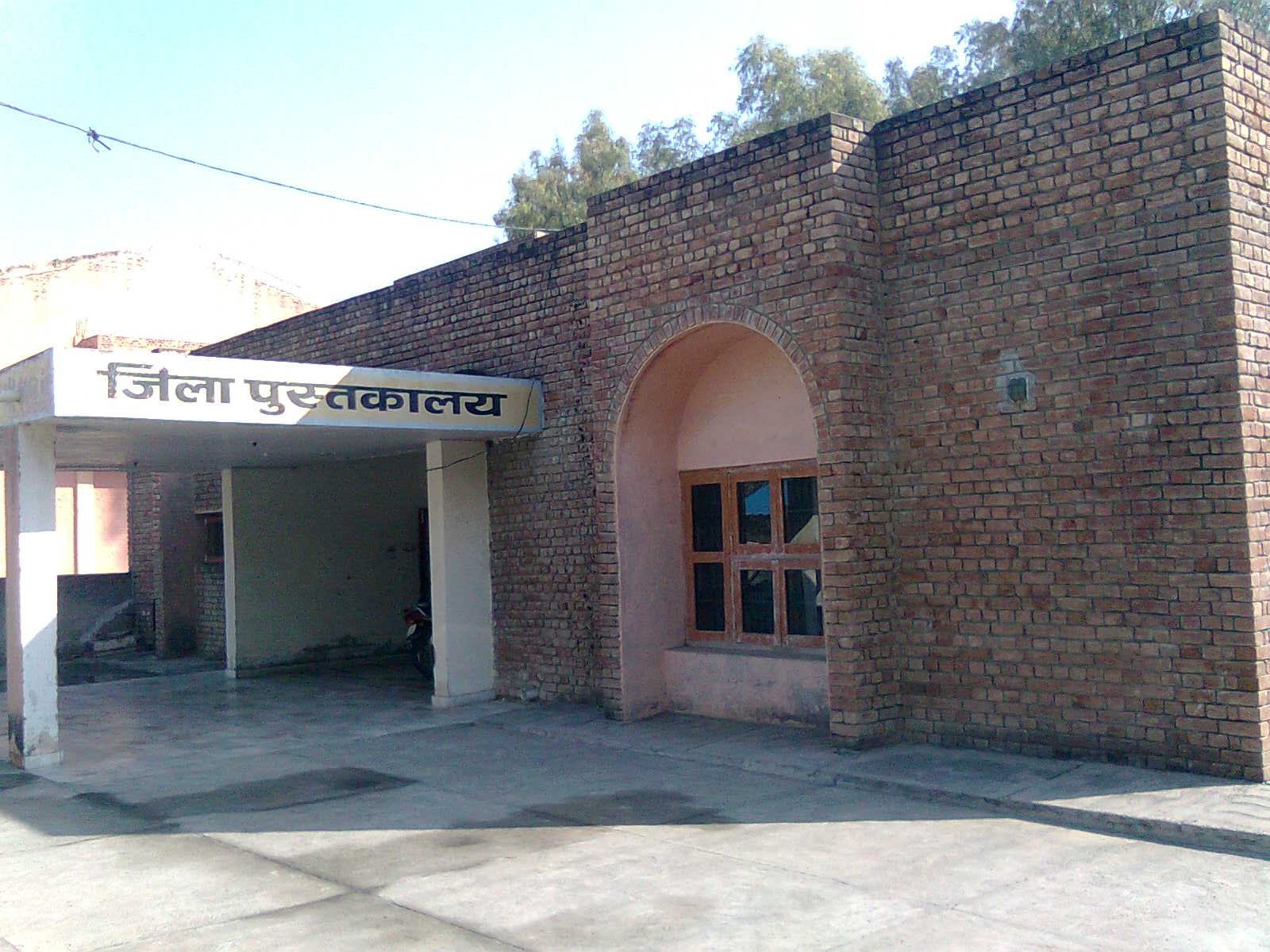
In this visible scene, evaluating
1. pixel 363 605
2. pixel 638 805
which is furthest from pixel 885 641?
pixel 363 605

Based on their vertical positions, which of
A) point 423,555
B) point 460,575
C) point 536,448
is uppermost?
point 536,448

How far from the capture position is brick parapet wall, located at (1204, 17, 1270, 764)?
23.1ft

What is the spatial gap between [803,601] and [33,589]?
22.5 ft

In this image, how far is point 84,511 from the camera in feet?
93.2

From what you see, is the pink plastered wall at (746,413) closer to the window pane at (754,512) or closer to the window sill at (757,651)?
the window pane at (754,512)

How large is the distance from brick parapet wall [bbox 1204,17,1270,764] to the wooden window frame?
12.3ft

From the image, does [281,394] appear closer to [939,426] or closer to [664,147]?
[939,426]

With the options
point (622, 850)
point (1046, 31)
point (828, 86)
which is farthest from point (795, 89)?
point (622, 850)

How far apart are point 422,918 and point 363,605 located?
12030mm

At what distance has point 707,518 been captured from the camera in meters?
11.2

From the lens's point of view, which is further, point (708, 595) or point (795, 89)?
point (795, 89)

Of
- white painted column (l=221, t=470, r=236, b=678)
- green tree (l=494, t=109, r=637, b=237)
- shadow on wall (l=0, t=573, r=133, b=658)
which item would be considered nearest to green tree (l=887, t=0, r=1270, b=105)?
green tree (l=494, t=109, r=637, b=237)

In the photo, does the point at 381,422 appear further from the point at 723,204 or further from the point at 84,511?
the point at 84,511

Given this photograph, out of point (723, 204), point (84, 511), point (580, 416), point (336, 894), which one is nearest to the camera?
point (336, 894)
